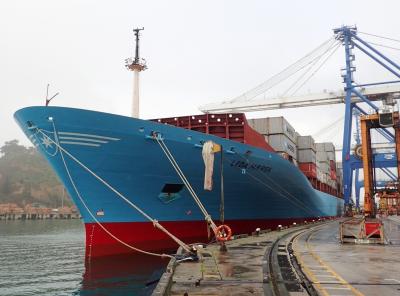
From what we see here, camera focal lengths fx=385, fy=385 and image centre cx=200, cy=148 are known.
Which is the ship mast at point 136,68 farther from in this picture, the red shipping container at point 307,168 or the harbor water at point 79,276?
the red shipping container at point 307,168

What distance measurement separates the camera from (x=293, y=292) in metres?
8.80

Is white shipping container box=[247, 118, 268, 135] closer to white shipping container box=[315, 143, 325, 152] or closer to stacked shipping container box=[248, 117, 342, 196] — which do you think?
stacked shipping container box=[248, 117, 342, 196]

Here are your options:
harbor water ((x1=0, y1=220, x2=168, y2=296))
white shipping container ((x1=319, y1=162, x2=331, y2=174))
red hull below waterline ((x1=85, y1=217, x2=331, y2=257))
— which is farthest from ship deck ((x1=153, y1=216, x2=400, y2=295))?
white shipping container ((x1=319, y1=162, x2=331, y2=174))

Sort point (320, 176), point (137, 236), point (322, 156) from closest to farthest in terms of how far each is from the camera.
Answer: point (137, 236)
point (320, 176)
point (322, 156)

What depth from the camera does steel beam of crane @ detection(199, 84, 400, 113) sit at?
48.2 m

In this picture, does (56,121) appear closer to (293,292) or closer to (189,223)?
(189,223)

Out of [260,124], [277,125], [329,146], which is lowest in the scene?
[277,125]

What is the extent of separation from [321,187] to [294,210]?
57.2 ft

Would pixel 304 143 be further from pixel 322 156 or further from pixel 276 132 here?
pixel 322 156

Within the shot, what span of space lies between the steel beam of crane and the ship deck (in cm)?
3336

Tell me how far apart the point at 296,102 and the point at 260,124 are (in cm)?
1223

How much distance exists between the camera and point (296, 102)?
48156mm

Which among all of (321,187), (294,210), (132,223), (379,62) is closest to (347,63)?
(379,62)

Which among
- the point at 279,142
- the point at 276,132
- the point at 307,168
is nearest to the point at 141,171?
the point at 279,142
